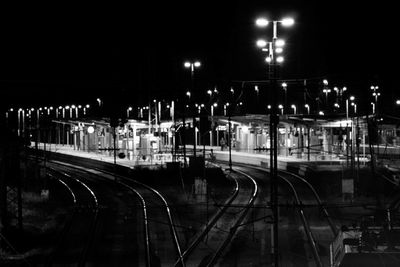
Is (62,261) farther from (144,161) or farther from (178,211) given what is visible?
(144,161)

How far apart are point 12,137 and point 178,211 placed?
303 inches

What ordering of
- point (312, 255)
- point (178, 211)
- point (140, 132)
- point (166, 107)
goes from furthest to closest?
1. point (166, 107)
2. point (140, 132)
3. point (178, 211)
4. point (312, 255)

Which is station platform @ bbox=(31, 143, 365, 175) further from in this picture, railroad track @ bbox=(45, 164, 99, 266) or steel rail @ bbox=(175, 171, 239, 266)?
steel rail @ bbox=(175, 171, 239, 266)

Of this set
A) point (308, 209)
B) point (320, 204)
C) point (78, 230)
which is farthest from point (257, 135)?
point (320, 204)

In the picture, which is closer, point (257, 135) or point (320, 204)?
point (320, 204)

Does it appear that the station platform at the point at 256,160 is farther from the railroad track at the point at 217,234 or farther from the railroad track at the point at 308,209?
the railroad track at the point at 217,234

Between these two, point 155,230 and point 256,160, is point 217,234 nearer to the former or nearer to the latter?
point 155,230

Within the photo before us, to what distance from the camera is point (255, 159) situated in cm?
4519

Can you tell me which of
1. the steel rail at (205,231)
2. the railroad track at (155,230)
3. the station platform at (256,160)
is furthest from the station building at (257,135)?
the steel rail at (205,231)

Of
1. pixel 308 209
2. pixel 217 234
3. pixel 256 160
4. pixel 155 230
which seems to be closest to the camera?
pixel 217 234

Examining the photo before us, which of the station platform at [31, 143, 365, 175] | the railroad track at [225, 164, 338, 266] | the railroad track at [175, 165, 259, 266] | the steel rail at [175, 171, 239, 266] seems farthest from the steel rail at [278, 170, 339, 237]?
the steel rail at [175, 171, 239, 266]

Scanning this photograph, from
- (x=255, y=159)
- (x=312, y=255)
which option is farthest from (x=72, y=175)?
(x=312, y=255)

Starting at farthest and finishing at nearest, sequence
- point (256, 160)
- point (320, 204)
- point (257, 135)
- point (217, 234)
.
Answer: point (257, 135)
point (256, 160)
point (217, 234)
point (320, 204)

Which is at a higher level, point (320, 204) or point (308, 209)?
point (320, 204)
